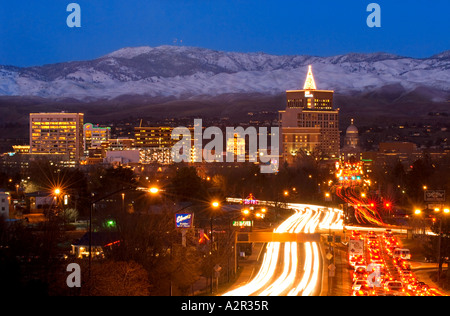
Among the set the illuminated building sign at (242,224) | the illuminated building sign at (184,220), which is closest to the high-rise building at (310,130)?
the illuminated building sign at (242,224)

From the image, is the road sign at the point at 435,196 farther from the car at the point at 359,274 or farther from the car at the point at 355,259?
the car at the point at 359,274

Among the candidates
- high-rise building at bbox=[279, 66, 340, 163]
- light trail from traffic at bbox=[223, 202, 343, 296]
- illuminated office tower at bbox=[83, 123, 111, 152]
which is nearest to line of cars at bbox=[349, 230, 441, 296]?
light trail from traffic at bbox=[223, 202, 343, 296]

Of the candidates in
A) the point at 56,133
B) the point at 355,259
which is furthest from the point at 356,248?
the point at 56,133

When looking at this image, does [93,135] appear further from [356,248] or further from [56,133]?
[356,248]

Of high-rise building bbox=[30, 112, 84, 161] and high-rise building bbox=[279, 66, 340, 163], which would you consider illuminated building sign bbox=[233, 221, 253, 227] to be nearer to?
high-rise building bbox=[279, 66, 340, 163]

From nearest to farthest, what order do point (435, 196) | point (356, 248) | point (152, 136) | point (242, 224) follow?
point (356, 248) < point (242, 224) < point (435, 196) < point (152, 136)
